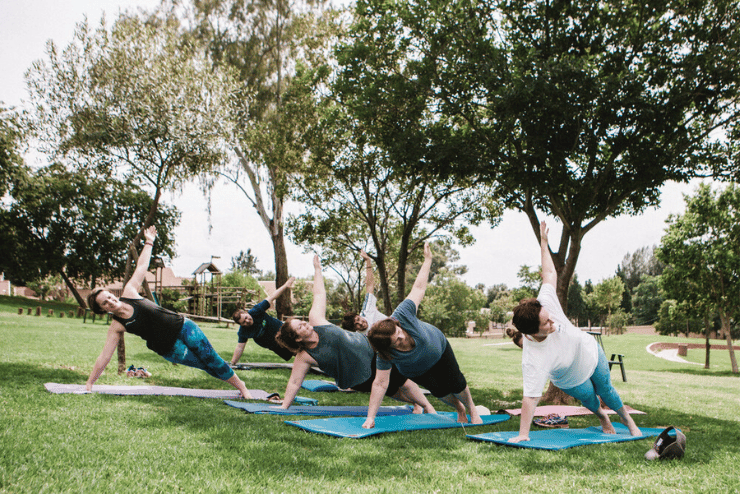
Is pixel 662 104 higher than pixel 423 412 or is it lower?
higher

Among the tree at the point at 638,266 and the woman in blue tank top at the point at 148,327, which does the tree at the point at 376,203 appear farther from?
the tree at the point at 638,266

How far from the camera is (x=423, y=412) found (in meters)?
7.05

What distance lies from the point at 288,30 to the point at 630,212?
18.0m

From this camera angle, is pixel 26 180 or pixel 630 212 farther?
pixel 26 180

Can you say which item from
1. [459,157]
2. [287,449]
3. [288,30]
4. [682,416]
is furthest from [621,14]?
[288,30]

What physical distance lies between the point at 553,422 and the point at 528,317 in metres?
2.65

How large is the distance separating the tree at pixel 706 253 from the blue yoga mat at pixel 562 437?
68.2 feet

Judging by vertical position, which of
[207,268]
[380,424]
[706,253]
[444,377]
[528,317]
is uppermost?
[706,253]

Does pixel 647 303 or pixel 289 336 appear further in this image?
pixel 647 303

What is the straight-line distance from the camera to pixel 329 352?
6.38m

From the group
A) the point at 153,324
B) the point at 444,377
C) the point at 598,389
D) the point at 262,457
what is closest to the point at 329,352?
the point at 444,377

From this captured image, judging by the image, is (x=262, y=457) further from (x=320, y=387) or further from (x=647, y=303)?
(x=647, y=303)

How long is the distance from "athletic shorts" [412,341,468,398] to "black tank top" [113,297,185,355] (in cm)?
333

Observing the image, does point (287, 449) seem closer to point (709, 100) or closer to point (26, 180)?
point (709, 100)
